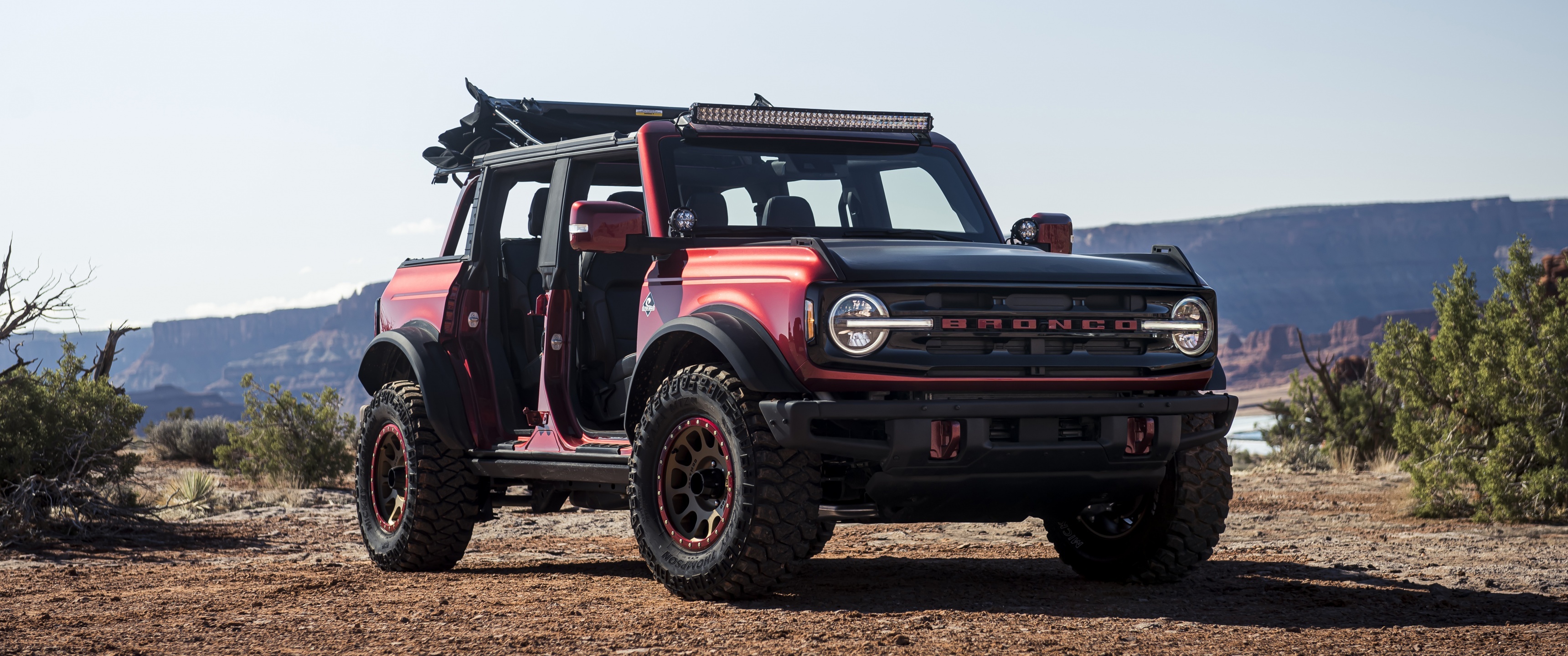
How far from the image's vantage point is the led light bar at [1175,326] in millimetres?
6211

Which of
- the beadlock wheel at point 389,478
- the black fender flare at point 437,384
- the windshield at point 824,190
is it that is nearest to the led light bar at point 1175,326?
the windshield at point 824,190

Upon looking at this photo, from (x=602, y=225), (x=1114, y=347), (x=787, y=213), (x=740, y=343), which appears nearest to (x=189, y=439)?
(x=787, y=213)

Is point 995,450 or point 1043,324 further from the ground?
point 1043,324

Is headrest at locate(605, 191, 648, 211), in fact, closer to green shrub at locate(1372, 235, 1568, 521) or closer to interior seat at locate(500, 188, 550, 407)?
interior seat at locate(500, 188, 550, 407)

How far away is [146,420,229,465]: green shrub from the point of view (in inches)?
939

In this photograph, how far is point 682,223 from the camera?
Result: 6773 mm

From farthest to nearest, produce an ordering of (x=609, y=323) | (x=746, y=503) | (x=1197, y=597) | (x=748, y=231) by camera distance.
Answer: (x=609, y=323), (x=748, y=231), (x=1197, y=597), (x=746, y=503)

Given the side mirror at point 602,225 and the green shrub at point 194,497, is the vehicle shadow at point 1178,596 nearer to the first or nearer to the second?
the side mirror at point 602,225

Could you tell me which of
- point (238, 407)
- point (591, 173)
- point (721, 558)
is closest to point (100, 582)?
point (591, 173)

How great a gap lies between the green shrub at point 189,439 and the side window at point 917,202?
18163mm

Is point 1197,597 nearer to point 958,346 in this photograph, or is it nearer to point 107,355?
point 958,346

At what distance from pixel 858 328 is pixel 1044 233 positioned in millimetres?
2262

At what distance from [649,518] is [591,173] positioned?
2.15 meters

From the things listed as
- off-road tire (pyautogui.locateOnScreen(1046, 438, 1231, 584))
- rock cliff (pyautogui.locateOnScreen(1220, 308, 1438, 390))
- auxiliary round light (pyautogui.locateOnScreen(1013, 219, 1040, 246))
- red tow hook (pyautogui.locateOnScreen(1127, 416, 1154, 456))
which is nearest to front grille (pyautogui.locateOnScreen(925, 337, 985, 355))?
red tow hook (pyautogui.locateOnScreen(1127, 416, 1154, 456))
